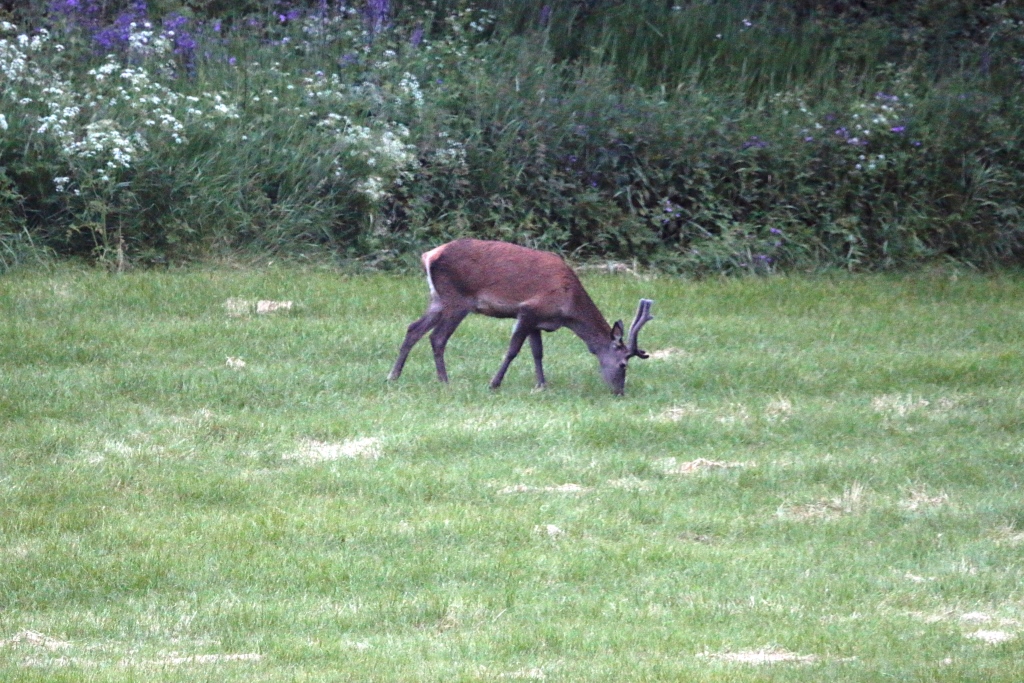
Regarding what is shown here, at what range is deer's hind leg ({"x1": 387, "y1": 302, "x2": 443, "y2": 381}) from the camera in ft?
34.2

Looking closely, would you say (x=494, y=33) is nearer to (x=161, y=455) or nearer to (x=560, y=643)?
(x=161, y=455)

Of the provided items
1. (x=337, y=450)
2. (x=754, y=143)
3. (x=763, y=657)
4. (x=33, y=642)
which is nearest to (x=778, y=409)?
(x=337, y=450)

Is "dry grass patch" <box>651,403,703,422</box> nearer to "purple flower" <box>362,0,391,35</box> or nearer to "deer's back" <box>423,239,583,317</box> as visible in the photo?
"deer's back" <box>423,239,583,317</box>

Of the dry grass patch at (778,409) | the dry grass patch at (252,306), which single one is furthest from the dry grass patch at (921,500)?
the dry grass patch at (252,306)

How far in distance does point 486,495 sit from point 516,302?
8.37ft

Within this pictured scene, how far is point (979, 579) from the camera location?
21.8 feet

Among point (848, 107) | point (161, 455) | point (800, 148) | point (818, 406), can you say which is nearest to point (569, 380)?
point (818, 406)

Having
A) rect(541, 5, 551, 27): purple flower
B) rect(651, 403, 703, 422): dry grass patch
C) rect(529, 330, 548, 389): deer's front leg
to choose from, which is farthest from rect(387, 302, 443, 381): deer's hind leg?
rect(541, 5, 551, 27): purple flower

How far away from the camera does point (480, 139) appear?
605 inches

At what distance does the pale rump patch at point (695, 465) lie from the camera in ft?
27.7

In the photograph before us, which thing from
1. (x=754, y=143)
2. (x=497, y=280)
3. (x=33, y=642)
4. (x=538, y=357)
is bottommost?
(x=33, y=642)

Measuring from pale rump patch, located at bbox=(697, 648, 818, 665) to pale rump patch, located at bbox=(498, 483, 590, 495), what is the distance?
239cm

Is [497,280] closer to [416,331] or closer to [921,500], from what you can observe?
[416,331]

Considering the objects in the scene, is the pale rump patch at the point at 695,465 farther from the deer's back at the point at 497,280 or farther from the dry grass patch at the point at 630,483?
the deer's back at the point at 497,280
